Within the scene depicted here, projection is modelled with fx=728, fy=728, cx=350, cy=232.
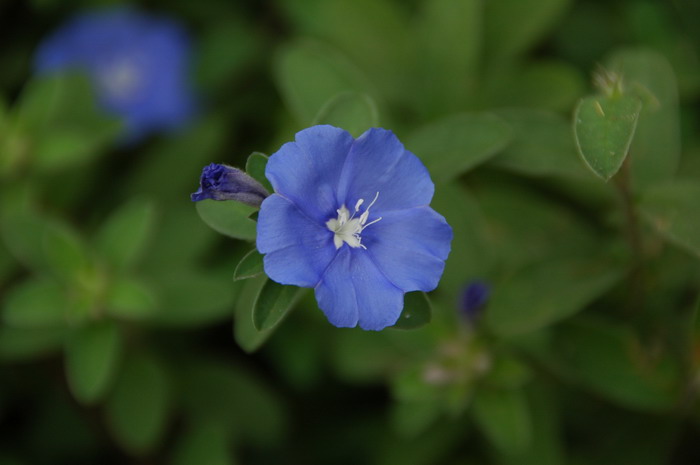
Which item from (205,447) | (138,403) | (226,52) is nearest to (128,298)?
(138,403)

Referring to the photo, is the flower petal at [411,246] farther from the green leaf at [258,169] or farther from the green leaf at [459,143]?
the green leaf at [459,143]

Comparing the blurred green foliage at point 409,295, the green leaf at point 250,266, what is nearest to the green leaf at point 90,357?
the blurred green foliage at point 409,295

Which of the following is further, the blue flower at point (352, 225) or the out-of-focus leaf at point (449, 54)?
the out-of-focus leaf at point (449, 54)

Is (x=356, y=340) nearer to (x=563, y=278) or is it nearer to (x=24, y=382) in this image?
(x=563, y=278)

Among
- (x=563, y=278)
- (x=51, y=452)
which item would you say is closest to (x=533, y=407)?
(x=563, y=278)

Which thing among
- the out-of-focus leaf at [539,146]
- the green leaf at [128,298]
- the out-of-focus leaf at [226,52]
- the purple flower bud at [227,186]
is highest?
the purple flower bud at [227,186]

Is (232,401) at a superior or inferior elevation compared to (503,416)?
inferior

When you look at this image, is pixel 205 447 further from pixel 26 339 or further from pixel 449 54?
pixel 449 54
